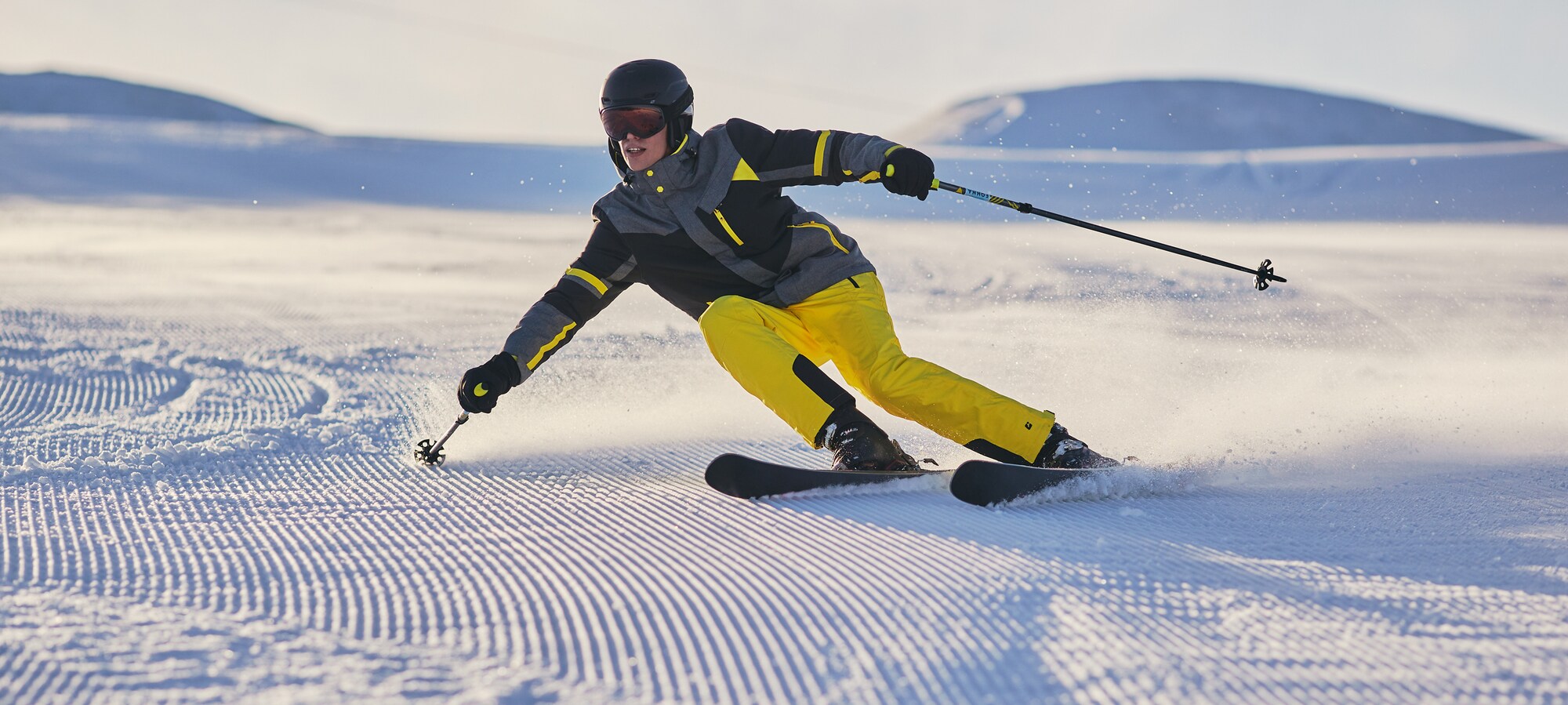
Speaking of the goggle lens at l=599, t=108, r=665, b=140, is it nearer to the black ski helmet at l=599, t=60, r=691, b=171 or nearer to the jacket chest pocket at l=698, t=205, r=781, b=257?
the black ski helmet at l=599, t=60, r=691, b=171

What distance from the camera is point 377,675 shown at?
5.24 feet

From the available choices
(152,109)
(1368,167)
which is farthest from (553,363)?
(152,109)

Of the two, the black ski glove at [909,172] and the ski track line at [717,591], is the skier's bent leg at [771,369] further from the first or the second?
the black ski glove at [909,172]

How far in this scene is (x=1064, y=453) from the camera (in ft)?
9.37

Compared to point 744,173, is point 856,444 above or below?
Result: below

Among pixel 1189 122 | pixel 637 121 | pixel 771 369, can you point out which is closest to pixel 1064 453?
pixel 771 369

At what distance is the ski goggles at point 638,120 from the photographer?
303 cm

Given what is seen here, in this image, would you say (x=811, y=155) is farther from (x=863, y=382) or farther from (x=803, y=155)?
(x=863, y=382)

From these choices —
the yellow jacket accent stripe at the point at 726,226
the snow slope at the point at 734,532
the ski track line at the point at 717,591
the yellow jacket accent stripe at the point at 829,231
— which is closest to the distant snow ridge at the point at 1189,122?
the snow slope at the point at 734,532

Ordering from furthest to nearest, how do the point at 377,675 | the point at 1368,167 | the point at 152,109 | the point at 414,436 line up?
the point at 152,109 < the point at 1368,167 < the point at 414,436 < the point at 377,675

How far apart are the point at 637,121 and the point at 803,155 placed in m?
0.42

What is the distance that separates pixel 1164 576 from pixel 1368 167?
15.3 meters

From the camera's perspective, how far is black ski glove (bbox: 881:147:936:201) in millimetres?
3012

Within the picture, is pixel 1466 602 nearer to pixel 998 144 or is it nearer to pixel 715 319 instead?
pixel 715 319
